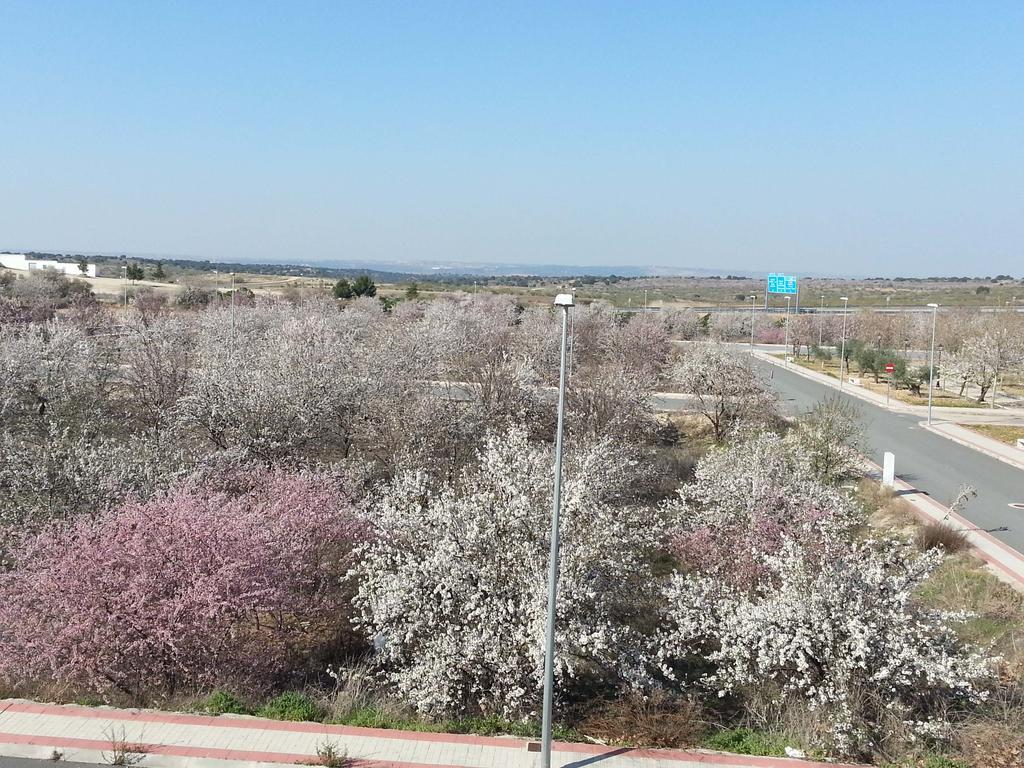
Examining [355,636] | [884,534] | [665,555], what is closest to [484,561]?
[355,636]

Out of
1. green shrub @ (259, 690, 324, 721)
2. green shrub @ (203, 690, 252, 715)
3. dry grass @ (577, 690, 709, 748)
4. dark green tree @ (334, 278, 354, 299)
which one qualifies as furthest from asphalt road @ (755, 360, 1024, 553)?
dark green tree @ (334, 278, 354, 299)

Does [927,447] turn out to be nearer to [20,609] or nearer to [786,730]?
[786,730]

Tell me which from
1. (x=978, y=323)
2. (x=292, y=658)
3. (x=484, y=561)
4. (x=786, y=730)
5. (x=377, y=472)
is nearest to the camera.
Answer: (x=786, y=730)

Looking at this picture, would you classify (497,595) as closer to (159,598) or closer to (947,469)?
(159,598)

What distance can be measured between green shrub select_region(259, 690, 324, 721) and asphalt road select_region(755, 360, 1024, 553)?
15286mm

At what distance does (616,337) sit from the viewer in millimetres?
42844

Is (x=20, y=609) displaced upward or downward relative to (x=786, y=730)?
upward

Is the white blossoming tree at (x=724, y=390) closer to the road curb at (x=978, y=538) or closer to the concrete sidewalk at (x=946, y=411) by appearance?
the road curb at (x=978, y=538)

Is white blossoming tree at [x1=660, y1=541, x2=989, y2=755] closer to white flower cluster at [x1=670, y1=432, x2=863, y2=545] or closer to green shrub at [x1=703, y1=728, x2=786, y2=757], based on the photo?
green shrub at [x1=703, y1=728, x2=786, y2=757]

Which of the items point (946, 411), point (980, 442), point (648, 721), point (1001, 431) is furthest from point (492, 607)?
point (946, 411)

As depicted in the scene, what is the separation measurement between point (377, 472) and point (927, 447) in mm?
19650

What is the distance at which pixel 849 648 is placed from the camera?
10461 mm

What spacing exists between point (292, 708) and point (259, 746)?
0.87 m

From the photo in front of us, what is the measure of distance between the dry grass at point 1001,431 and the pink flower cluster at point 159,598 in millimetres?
26827
